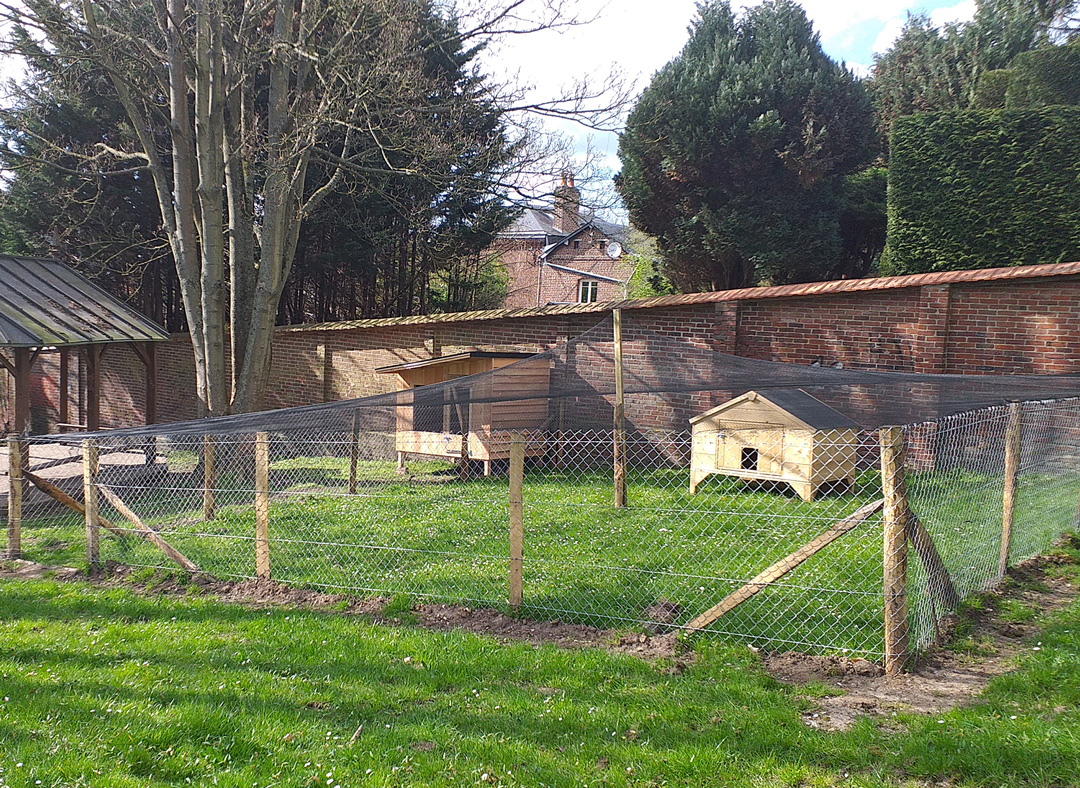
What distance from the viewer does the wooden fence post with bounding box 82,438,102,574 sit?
6.46 meters

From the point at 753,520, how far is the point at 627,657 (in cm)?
313

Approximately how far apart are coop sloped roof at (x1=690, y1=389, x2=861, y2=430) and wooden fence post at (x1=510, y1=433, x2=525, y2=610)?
156 inches

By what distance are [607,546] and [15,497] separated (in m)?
5.12

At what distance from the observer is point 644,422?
10.8 m

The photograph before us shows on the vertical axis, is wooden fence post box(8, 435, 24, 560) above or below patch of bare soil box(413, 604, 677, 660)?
above

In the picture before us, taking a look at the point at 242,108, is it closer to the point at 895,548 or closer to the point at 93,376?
the point at 93,376

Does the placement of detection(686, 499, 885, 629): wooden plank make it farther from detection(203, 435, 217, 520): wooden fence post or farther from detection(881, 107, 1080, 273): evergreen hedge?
detection(881, 107, 1080, 273): evergreen hedge

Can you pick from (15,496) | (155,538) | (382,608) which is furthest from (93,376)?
(382,608)

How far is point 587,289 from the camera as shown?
38.1 metres

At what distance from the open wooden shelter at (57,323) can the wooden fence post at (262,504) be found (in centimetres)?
652

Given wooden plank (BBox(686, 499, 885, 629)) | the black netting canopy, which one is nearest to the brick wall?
the black netting canopy

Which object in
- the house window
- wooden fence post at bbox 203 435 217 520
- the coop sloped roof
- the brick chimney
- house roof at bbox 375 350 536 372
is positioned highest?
the house window

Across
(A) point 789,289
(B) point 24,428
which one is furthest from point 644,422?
(B) point 24,428

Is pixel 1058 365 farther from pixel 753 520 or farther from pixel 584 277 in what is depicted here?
pixel 584 277
